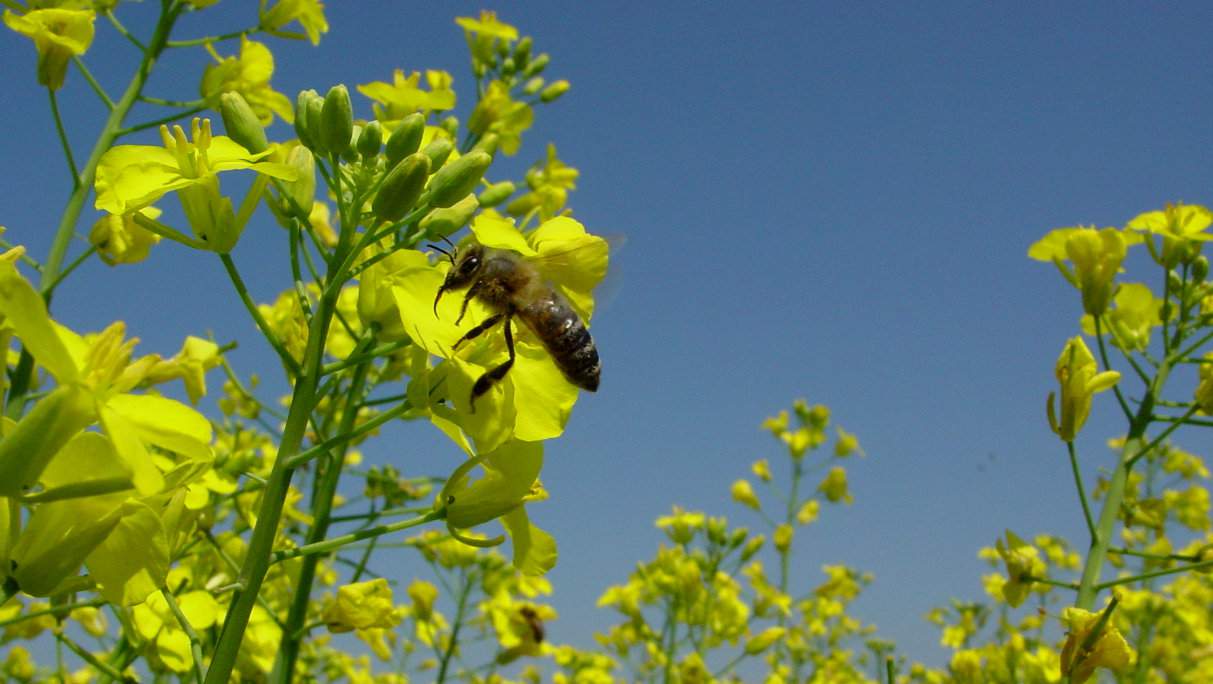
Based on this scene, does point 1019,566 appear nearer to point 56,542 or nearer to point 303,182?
point 303,182

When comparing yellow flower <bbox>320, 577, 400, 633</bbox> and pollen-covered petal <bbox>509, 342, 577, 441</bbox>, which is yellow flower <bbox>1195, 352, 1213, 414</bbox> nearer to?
pollen-covered petal <bbox>509, 342, 577, 441</bbox>

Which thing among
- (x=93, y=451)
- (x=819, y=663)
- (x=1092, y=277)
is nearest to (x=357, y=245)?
(x=93, y=451)

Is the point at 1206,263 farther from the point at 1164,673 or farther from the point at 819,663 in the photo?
the point at 1164,673

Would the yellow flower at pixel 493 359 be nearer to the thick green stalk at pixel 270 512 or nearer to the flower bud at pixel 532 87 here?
the thick green stalk at pixel 270 512

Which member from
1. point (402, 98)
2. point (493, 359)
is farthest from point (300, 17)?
point (493, 359)

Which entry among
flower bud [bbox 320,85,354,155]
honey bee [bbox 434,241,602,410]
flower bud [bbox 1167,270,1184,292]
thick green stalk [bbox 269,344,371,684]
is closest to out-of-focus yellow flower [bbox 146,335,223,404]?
thick green stalk [bbox 269,344,371,684]

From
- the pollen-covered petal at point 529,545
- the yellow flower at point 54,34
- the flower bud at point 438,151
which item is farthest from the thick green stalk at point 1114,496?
the yellow flower at point 54,34
